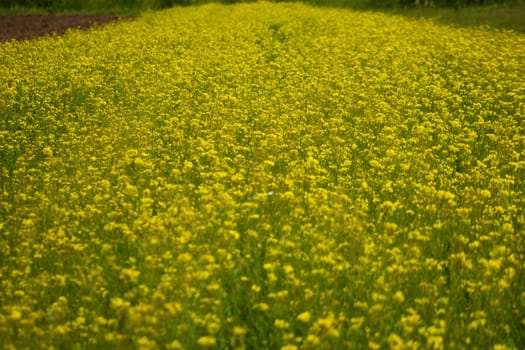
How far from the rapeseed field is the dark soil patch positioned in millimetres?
4742

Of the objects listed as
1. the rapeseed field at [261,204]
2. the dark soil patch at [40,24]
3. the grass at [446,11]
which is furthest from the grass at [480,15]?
the dark soil patch at [40,24]

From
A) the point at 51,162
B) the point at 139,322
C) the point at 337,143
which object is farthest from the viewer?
the point at 337,143

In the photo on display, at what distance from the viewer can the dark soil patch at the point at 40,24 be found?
1822 cm

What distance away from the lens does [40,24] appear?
20250mm

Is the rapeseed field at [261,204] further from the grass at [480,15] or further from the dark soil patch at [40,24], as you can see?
the grass at [480,15]

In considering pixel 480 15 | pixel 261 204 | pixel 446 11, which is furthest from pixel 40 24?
pixel 261 204

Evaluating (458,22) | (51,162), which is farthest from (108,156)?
(458,22)

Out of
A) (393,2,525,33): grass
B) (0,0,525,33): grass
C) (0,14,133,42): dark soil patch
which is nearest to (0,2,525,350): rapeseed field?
(0,14,133,42): dark soil patch

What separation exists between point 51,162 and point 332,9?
17.1m

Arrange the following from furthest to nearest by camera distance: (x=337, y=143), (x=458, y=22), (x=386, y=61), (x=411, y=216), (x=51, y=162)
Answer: (x=458, y=22) → (x=386, y=61) → (x=337, y=143) → (x=51, y=162) → (x=411, y=216)

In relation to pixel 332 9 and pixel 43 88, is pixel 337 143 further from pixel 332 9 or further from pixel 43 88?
pixel 332 9

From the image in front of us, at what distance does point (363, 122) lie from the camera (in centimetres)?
947

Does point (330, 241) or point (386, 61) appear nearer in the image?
point (330, 241)

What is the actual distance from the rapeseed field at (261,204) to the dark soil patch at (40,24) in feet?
15.6
